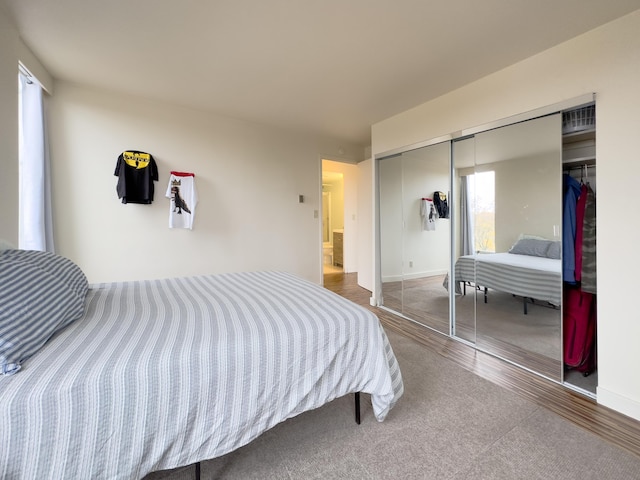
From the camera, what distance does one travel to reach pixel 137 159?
3008 mm

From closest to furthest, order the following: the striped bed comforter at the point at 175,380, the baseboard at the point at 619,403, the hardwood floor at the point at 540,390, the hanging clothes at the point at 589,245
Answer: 1. the striped bed comforter at the point at 175,380
2. the hardwood floor at the point at 540,390
3. the baseboard at the point at 619,403
4. the hanging clothes at the point at 589,245

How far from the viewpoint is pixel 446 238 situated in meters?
2.99

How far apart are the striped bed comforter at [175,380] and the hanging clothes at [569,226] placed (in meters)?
1.51

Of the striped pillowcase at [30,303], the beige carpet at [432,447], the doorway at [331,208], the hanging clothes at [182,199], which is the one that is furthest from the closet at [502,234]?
the doorway at [331,208]

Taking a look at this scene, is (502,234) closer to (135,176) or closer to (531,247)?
→ (531,247)

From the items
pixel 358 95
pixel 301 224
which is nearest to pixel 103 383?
pixel 358 95

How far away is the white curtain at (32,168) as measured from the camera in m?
2.40

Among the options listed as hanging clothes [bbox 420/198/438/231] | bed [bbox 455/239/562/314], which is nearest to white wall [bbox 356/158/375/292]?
hanging clothes [bbox 420/198/438/231]

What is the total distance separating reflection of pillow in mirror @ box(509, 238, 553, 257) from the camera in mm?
2159

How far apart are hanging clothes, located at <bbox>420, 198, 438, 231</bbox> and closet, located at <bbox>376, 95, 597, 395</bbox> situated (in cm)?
3

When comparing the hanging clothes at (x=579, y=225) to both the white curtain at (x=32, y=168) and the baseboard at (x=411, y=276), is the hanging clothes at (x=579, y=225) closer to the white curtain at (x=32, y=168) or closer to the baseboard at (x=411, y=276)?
the baseboard at (x=411, y=276)

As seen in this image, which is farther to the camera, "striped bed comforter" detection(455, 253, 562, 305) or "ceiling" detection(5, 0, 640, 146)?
"striped bed comforter" detection(455, 253, 562, 305)

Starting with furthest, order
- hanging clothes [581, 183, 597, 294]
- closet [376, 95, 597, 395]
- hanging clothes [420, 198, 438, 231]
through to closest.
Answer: hanging clothes [420, 198, 438, 231]
closet [376, 95, 597, 395]
hanging clothes [581, 183, 597, 294]

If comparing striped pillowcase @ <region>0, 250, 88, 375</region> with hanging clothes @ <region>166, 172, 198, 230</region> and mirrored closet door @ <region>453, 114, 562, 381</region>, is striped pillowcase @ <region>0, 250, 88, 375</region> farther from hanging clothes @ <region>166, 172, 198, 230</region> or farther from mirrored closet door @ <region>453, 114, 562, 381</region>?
mirrored closet door @ <region>453, 114, 562, 381</region>
